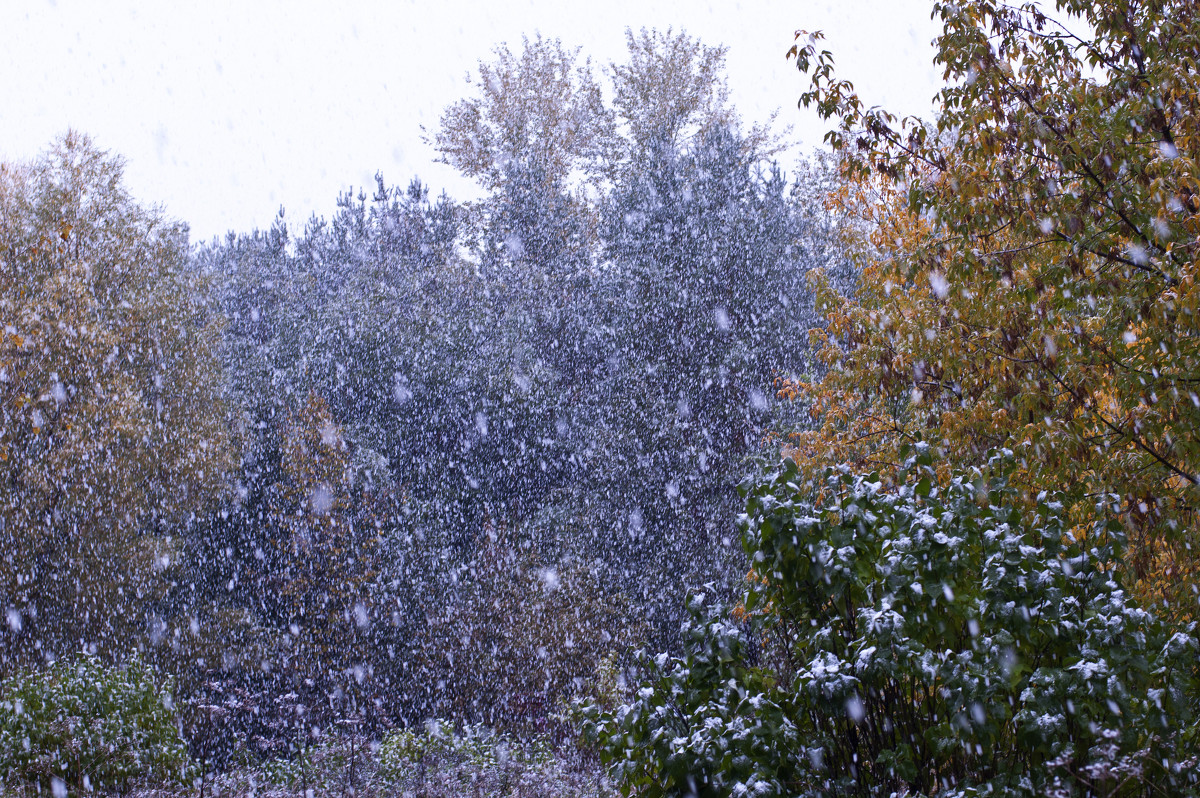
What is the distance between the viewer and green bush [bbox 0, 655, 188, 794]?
7.26 meters

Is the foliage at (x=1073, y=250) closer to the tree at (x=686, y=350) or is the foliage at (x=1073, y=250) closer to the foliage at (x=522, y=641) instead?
the foliage at (x=522, y=641)

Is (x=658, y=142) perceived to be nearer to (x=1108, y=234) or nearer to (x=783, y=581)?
(x=1108, y=234)

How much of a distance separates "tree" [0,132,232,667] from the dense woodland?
0.25 ft

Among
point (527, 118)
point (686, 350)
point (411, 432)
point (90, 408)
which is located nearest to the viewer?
point (90, 408)

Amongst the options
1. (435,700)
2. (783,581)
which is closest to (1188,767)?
(783,581)

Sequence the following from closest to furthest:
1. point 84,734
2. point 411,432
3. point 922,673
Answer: point 922,673, point 84,734, point 411,432

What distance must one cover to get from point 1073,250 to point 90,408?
1457 cm

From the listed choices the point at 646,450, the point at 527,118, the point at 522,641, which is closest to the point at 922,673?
the point at 522,641

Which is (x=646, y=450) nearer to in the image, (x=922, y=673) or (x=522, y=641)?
(x=522, y=641)

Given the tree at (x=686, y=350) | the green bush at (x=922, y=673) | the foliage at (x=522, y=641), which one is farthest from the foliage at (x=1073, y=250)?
the tree at (x=686, y=350)

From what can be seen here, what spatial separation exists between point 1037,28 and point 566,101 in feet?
78.2

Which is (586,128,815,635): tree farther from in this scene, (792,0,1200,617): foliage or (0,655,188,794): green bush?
(792,0,1200,617): foliage

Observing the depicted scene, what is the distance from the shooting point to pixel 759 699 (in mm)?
3209

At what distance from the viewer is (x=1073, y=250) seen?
4.93 m
